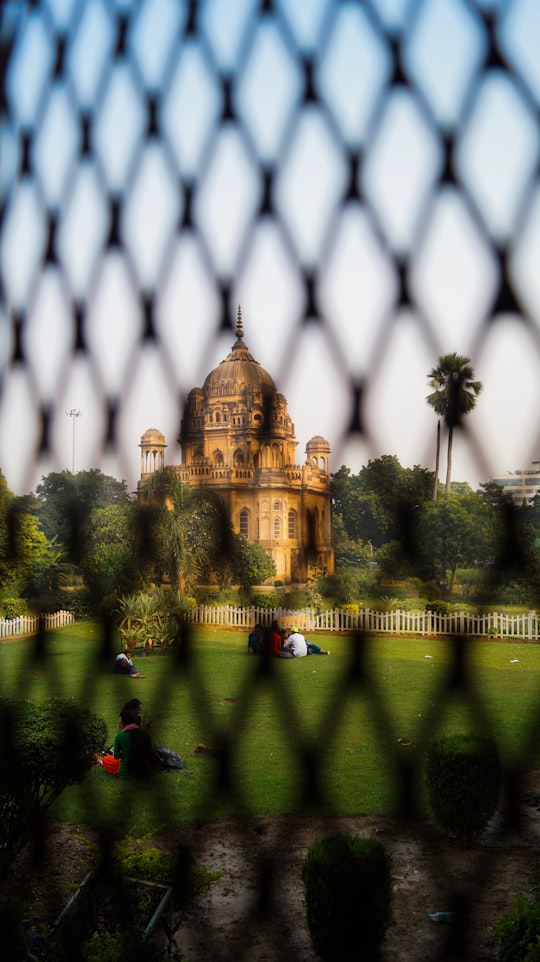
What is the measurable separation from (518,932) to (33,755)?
1129 millimetres

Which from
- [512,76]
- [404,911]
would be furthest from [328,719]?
[404,911]

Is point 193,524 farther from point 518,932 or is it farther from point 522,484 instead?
point 518,932

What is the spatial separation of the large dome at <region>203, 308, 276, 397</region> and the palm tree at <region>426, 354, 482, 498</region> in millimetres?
117

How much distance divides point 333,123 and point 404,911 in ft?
7.27

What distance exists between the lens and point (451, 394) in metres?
0.49

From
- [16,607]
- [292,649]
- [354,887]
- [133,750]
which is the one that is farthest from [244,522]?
[16,607]

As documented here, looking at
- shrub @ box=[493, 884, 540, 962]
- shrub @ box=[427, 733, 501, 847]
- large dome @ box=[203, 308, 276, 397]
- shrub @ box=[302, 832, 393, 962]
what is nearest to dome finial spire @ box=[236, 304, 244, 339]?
large dome @ box=[203, 308, 276, 397]

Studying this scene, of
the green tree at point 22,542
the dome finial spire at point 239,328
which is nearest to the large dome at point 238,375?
the dome finial spire at point 239,328

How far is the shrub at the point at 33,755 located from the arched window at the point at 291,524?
A: 27 cm

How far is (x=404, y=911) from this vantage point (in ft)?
7.08

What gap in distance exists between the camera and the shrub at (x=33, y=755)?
710 mm

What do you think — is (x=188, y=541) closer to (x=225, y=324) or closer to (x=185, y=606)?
(x=185, y=606)

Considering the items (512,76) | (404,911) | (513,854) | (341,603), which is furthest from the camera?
(513,854)

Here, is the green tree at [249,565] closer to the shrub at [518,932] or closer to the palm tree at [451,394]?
the palm tree at [451,394]
